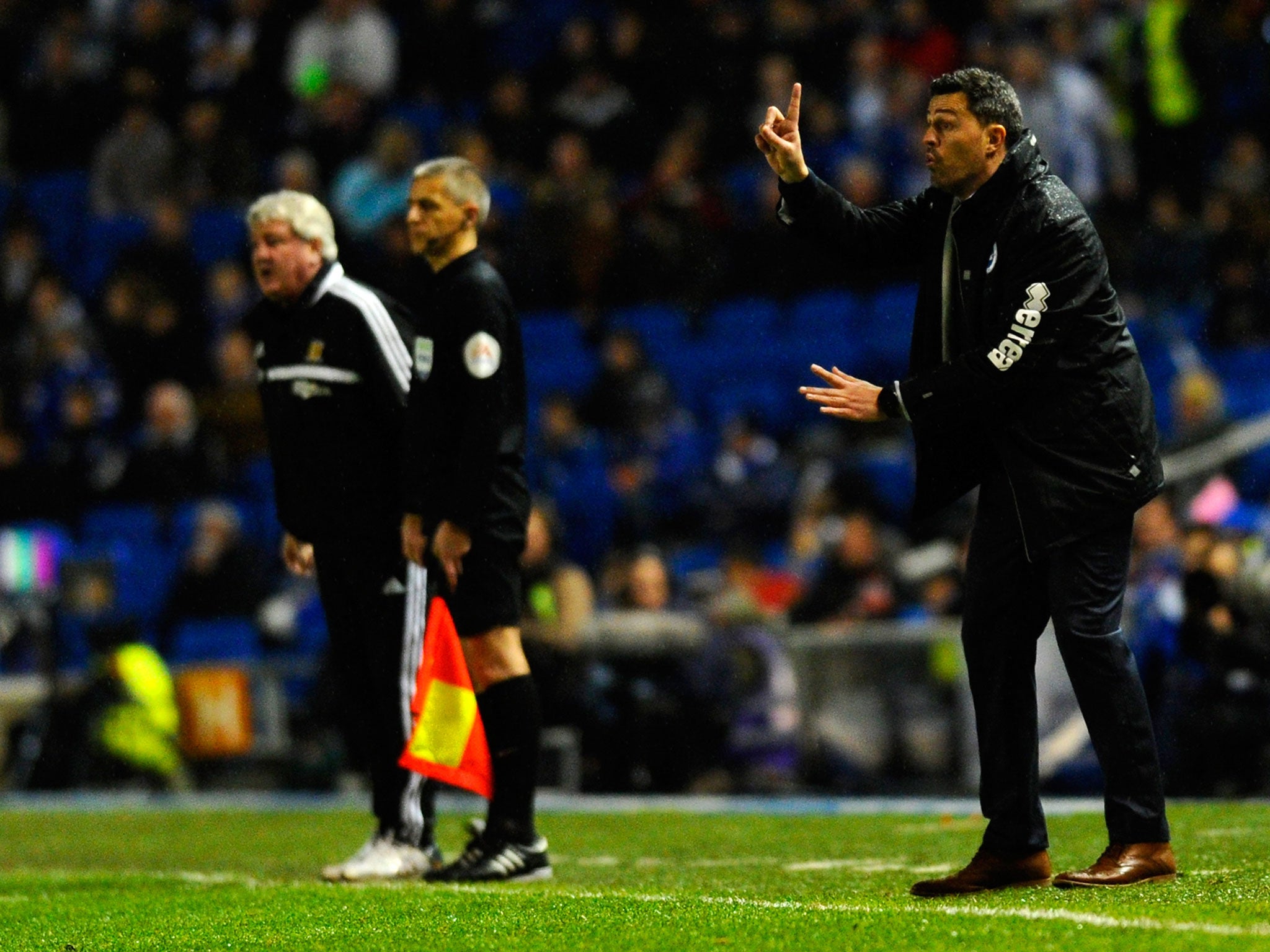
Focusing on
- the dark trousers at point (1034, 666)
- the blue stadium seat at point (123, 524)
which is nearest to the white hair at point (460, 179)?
the dark trousers at point (1034, 666)

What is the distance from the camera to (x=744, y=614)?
11.5 metres

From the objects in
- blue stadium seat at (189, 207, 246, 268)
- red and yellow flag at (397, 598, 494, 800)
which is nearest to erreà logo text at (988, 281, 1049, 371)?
red and yellow flag at (397, 598, 494, 800)

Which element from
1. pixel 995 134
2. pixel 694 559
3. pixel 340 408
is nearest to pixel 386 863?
pixel 340 408

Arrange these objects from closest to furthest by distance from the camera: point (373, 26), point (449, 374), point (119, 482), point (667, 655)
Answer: point (449, 374), point (667, 655), point (119, 482), point (373, 26)

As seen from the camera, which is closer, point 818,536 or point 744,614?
point 744,614

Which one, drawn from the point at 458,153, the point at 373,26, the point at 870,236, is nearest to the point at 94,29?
the point at 373,26

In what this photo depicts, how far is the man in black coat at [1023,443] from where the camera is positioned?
525 cm

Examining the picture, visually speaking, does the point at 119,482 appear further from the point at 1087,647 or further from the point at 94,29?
the point at 1087,647

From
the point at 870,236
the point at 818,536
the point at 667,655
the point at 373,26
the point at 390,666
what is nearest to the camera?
the point at 870,236

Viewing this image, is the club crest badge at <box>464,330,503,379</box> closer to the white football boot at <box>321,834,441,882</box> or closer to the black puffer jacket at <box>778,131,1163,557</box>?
the black puffer jacket at <box>778,131,1163,557</box>

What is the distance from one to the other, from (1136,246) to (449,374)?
766 cm

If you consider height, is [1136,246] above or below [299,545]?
above

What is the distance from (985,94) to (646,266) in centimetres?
1065

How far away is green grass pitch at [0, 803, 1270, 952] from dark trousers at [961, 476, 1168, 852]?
22 cm
